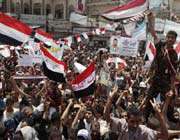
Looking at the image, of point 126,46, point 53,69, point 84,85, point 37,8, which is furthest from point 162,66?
point 37,8

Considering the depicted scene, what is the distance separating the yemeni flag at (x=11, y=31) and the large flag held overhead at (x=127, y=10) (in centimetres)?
216

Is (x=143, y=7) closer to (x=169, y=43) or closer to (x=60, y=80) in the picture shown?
(x=60, y=80)

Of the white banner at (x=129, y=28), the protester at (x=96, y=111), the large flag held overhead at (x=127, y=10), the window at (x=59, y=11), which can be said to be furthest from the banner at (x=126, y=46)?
the window at (x=59, y=11)

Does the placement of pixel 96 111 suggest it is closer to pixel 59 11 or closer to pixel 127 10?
pixel 127 10

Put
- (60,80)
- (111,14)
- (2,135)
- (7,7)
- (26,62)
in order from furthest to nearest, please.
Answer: (7,7), (26,62), (111,14), (60,80), (2,135)

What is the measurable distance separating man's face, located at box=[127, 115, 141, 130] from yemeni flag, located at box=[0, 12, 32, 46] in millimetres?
7799

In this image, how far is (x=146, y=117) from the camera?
7.59 metres

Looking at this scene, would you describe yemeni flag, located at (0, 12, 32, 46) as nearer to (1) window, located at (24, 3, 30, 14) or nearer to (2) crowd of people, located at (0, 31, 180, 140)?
(2) crowd of people, located at (0, 31, 180, 140)

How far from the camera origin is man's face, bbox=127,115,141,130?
5883 mm

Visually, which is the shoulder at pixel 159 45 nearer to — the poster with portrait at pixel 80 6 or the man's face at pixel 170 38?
the man's face at pixel 170 38

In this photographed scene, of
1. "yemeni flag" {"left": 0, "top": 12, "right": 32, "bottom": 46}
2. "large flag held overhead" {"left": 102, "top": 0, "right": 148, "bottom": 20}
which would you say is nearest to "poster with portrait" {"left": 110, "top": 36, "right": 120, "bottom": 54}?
"yemeni flag" {"left": 0, "top": 12, "right": 32, "bottom": 46}

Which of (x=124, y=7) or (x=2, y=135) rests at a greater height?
(x=124, y=7)

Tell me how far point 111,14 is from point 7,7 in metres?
61.8

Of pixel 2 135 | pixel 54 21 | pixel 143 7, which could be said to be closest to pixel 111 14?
pixel 143 7
